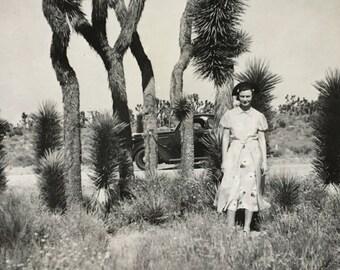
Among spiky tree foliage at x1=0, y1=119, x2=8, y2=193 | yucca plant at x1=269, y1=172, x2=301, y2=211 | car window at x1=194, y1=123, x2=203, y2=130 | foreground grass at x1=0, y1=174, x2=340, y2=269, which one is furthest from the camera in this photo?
car window at x1=194, y1=123, x2=203, y2=130

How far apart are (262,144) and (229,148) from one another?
15.3 inches

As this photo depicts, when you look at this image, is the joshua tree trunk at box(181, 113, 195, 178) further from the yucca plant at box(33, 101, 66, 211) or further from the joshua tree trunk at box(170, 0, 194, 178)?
the yucca plant at box(33, 101, 66, 211)

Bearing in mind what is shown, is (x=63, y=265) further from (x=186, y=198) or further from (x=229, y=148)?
(x=186, y=198)

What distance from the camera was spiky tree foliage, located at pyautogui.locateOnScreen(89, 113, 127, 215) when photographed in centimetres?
585

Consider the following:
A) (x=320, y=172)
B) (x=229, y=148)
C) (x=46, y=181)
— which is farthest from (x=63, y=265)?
(x=320, y=172)

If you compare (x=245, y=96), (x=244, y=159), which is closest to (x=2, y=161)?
(x=244, y=159)

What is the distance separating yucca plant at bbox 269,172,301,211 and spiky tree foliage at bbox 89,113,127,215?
2.37 m

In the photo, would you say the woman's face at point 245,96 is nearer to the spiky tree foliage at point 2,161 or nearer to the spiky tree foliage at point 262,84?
the spiky tree foliage at point 262,84

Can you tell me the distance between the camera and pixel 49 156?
252 inches

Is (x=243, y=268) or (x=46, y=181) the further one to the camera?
(x=46, y=181)

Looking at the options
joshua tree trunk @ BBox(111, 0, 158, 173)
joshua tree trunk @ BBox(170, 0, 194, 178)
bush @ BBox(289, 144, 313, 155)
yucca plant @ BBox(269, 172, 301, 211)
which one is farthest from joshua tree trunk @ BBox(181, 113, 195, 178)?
bush @ BBox(289, 144, 313, 155)

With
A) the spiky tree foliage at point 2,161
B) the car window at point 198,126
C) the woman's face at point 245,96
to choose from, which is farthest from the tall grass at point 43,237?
the car window at point 198,126

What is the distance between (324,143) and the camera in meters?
6.66

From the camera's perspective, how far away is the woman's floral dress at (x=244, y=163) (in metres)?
4.91
